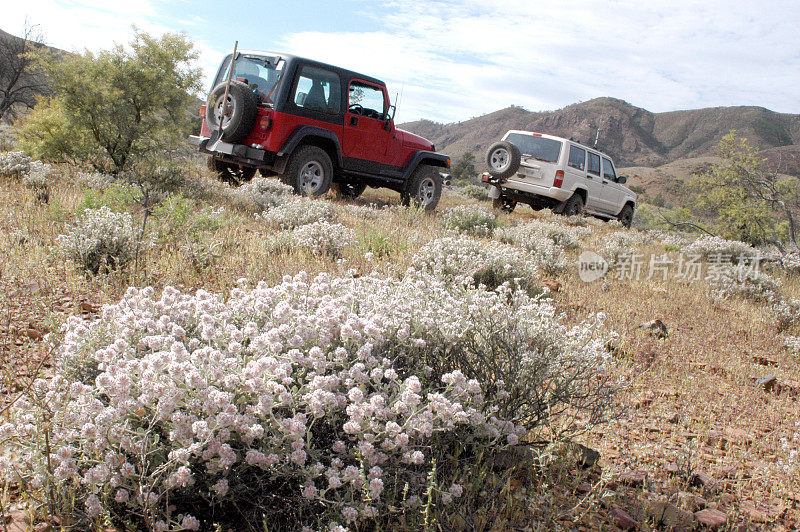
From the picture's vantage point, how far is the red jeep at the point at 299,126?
330 inches

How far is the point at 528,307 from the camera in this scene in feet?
8.84

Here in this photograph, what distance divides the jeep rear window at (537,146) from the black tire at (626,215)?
469 centimetres

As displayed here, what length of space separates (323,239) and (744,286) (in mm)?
6166

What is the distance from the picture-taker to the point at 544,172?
12.9 m

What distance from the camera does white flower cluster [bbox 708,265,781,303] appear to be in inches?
293

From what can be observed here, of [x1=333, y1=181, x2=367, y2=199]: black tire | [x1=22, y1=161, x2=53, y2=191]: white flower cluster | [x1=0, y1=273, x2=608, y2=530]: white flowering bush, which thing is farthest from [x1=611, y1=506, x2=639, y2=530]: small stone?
[x1=333, y1=181, x2=367, y2=199]: black tire

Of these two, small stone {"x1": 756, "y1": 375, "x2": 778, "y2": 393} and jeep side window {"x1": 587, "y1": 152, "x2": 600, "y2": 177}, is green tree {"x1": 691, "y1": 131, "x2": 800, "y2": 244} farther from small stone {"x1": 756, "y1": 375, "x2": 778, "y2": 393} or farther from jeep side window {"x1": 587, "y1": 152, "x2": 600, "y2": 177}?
small stone {"x1": 756, "y1": 375, "x2": 778, "y2": 393}

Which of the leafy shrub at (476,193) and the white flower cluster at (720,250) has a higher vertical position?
the leafy shrub at (476,193)

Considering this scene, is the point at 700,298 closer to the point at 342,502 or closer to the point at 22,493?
the point at 342,502

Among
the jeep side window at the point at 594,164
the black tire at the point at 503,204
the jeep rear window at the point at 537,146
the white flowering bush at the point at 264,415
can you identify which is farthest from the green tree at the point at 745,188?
the white flowering bush at the point at 264,415

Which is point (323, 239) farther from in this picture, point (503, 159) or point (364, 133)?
point (503, 159)

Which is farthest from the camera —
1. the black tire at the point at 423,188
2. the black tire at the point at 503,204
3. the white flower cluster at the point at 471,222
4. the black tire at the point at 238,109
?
the black tire at the point at 503,204

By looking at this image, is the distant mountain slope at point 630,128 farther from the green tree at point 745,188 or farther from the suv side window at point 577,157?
the suv side window at point 577,157

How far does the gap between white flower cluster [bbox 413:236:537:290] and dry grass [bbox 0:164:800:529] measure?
0.31 metres
